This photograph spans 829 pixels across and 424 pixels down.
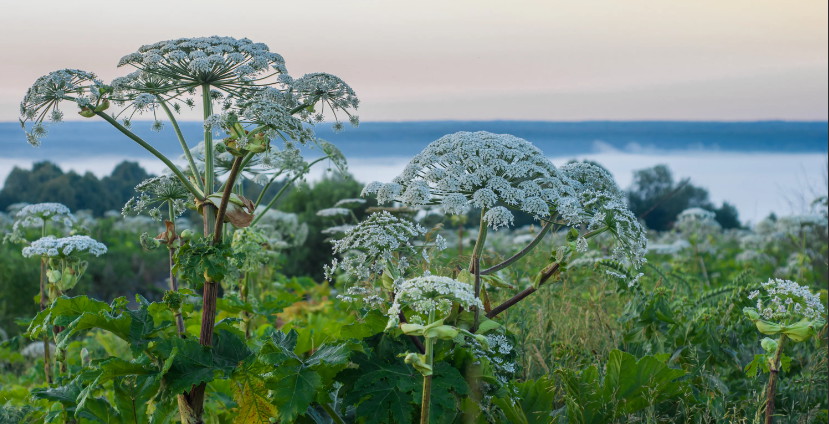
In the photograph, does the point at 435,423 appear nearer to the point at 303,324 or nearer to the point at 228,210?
the point at 228,210

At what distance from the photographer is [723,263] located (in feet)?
35.6

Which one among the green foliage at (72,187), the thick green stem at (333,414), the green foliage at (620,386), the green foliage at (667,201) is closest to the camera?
the thick green stem at (333,414)

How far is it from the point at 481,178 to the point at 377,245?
1.61 feet

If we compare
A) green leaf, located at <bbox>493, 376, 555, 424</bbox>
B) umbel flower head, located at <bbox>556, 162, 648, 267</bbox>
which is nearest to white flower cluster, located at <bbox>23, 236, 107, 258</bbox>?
green leaf, located at <bbox>493, 376, 555, 424</bbox>

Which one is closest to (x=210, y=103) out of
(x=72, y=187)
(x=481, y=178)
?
(x=481, y=178)

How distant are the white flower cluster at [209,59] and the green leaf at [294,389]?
119cm

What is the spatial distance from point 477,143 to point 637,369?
1266 millimetres

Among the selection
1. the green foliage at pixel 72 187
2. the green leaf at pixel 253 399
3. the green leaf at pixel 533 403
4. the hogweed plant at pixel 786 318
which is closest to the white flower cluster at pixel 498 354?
the green leaf at pixel 533 403

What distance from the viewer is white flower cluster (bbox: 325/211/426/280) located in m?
2.81

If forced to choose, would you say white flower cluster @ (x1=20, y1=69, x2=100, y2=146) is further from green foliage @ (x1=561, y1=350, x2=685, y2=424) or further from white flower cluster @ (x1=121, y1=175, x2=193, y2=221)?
green foliage @ (x1=561, y1=350, x2=685, y2=424)

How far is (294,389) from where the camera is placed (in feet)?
8.77

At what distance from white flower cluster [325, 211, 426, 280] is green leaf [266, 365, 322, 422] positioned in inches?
15.3

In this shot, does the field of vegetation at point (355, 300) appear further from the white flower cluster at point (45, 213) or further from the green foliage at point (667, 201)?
the green foliage at point (667, 201)

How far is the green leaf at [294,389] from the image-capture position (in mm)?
2627
